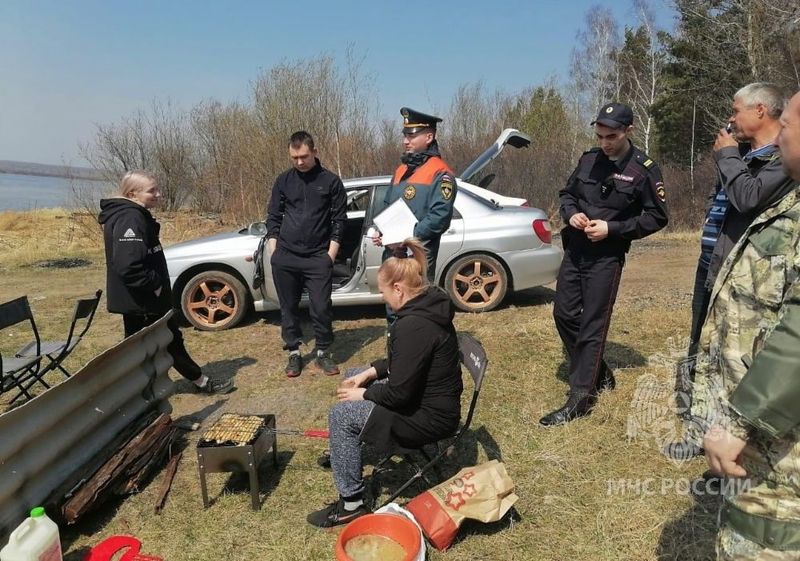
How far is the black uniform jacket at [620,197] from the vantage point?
353 centimetres

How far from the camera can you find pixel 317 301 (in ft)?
16.2

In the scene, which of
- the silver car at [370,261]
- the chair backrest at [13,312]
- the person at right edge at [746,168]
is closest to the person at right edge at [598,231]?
the person at right edge at [746,168]

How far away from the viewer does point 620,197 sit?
359cm

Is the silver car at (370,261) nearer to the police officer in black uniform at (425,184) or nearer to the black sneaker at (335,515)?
the police officer in black uniform at (425,184)

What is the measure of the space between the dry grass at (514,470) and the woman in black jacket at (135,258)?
2.76 feet

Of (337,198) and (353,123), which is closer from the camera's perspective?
(337,198)

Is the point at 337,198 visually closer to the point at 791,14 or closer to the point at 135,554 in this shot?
the point at 135,554

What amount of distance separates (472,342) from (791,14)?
19.0 metres

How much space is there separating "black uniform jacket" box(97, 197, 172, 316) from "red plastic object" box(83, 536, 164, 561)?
1716 mm

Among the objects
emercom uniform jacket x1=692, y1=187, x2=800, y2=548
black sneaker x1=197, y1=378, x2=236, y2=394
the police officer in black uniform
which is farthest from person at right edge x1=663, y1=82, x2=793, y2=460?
black sneaker x1=197, y1=378, x2=236, y2=394

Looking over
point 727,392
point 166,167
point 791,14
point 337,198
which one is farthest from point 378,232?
point 791,14

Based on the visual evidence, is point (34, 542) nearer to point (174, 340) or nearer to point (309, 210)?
point (174, 340)

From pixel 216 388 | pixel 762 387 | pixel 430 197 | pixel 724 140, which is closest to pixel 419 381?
pixel 762 387

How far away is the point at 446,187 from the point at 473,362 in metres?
1.54
